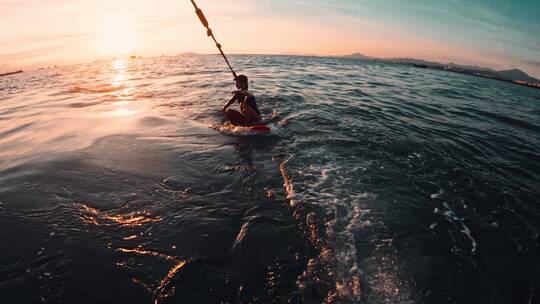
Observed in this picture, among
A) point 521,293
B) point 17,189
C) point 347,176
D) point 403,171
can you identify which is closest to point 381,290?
point 521,293

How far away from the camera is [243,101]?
389 inches

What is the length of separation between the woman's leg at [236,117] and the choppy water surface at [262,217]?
2.86 feet

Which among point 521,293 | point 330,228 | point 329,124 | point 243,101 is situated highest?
point 243,101

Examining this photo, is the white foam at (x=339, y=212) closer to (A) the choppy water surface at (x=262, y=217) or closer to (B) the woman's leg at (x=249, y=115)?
(A) the choppy water surface at (x=262, y=217)

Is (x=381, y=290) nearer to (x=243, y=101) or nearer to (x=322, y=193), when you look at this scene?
(x=322, y=193)

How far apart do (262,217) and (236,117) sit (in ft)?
18.4

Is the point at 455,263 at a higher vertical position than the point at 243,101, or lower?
lower

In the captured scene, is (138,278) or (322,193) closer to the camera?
(138,278)

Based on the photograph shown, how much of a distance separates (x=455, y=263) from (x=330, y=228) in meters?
2.00

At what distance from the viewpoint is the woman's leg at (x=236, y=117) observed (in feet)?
31.8

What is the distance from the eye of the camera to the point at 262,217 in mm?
4824

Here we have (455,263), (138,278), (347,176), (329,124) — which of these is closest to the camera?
(138,278)

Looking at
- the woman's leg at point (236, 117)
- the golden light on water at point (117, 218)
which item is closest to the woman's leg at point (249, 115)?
the woman's leg at point (236, 117)

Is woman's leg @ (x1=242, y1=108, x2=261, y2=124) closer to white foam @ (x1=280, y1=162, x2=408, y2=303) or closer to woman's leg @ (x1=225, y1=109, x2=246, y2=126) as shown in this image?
woman's leg @ (x1=225, y1=109, x2=246, y2=126)
